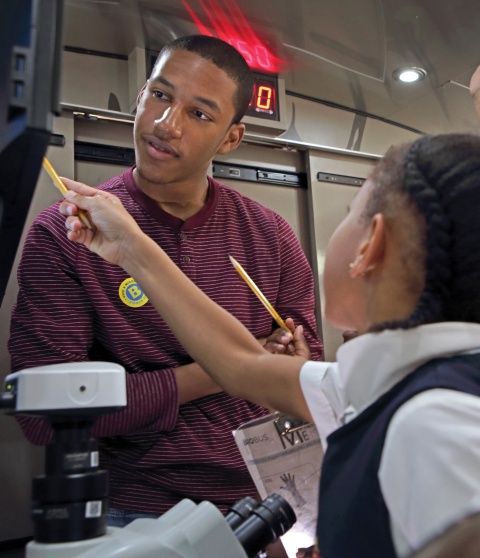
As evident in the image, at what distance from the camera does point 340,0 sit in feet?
6.00

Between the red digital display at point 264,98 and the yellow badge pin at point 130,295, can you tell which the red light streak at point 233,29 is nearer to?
the red digital display at point 264,98

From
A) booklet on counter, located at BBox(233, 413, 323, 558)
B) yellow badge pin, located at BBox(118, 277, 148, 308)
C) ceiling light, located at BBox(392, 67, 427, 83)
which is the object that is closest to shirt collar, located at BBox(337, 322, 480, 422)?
booklet on counter, located at BBox(233, 413, 323, 558)

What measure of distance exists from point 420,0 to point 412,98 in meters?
0.67

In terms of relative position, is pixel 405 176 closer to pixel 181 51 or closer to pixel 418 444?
pixel 418 444

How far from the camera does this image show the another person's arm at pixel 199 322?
0.87m

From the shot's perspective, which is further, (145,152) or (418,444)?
(145,152)

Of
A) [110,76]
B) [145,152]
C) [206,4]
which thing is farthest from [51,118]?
[110,76]

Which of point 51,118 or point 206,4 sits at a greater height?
point 206,4

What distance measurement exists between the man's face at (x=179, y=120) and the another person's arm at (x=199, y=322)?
405 millimetres

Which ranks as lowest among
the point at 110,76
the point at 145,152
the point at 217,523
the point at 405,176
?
the point at 217,523

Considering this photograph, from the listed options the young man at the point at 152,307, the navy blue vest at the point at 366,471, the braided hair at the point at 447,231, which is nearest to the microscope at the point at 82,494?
the navy blue vest at the point at 366,471

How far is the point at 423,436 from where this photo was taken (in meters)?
0.51

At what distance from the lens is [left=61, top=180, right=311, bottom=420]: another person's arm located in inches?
34.4

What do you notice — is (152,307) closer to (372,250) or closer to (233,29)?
(372,250)
